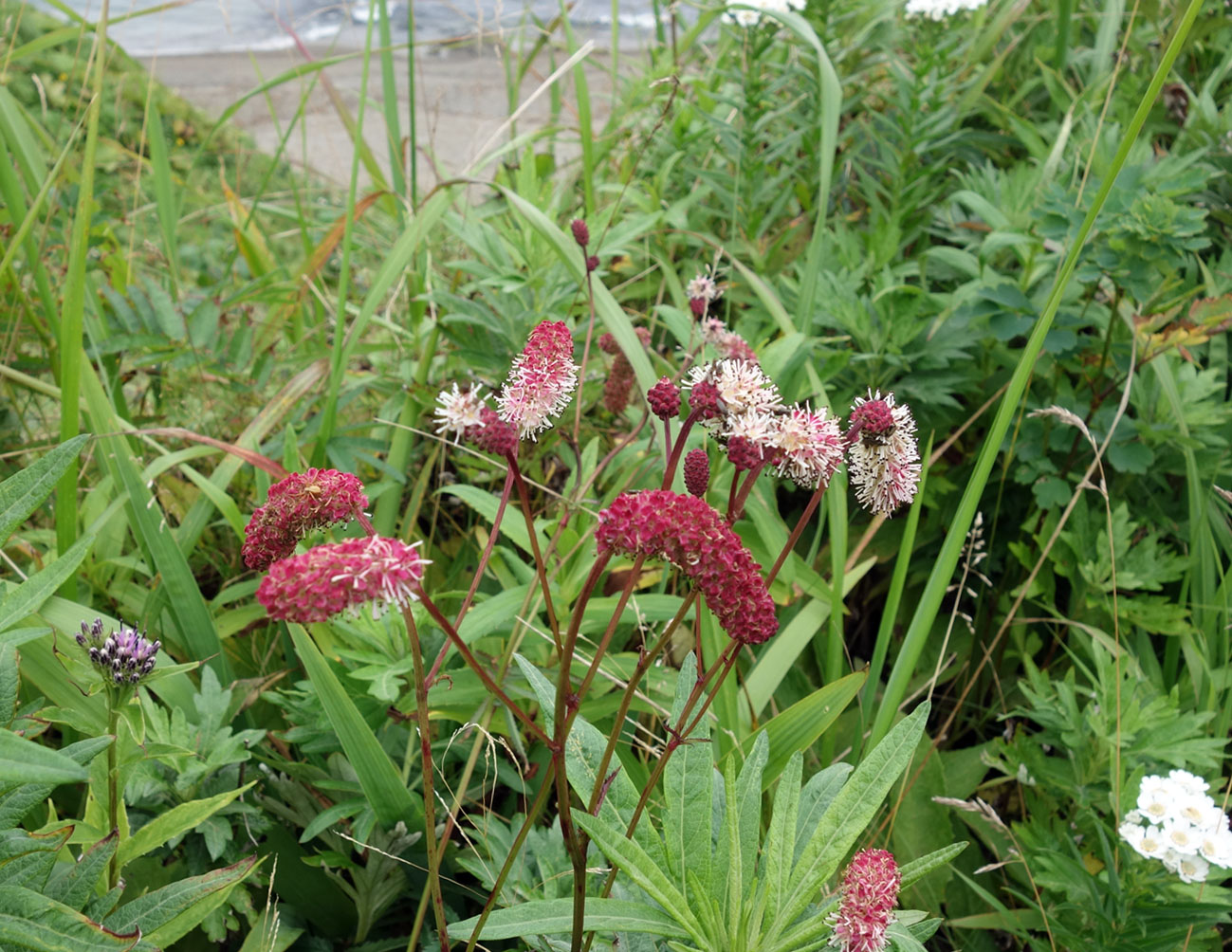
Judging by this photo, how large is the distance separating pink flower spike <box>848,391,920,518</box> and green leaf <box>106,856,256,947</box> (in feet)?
2.77

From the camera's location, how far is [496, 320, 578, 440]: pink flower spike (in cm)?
99

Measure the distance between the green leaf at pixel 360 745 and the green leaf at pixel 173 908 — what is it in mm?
236

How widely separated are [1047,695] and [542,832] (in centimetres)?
96

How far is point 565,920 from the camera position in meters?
0.94

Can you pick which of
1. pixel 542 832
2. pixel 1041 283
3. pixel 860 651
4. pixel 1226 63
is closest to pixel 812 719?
pixel 542 832

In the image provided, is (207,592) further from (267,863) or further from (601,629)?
(601,629)

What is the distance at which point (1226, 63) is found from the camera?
101 inches

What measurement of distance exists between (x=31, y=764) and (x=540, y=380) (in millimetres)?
561

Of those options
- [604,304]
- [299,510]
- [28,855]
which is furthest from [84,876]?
[604,304]

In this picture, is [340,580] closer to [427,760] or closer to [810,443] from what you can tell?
[427,760]

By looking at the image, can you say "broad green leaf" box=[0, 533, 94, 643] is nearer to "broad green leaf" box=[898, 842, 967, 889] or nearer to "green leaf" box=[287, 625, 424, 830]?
"green leaf" box=[287, 625, 424, 830]

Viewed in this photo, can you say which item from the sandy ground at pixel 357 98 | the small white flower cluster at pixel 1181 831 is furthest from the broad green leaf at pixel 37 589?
the sandy ground at pixel 357 98

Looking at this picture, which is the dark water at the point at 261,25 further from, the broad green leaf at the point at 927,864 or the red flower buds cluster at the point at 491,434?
the broad green leaf at the point at 927,864

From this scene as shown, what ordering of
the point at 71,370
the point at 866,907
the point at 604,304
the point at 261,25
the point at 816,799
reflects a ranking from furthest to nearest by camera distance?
the point at 261,25 → the point at 604,304 → the point at 71,370 → the point at 816,799 → the point at 866,907
